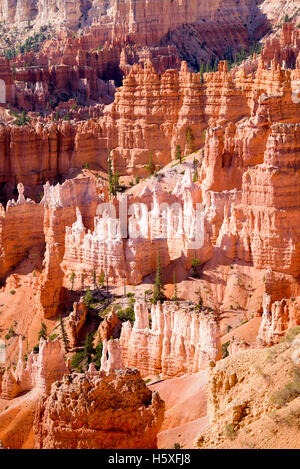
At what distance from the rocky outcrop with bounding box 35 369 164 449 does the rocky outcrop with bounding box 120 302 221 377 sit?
1305cm

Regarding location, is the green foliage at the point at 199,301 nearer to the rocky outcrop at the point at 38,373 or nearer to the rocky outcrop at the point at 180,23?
the rocky outcrop at the point at 38,373

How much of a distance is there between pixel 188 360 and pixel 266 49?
86.9 meters

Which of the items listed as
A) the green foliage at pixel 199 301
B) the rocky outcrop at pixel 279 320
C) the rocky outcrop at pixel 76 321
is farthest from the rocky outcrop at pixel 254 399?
the rocky outcrop at pixel 76 321

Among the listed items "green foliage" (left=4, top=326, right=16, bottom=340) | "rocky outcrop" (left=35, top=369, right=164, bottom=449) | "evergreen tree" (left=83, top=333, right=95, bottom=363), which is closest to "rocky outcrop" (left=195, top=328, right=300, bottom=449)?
"rocky outcrop" (left=35, top=369, right=164, bottom=449)

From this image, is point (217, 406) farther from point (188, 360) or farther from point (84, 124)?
point (84, 124)

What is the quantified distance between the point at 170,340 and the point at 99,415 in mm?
17057

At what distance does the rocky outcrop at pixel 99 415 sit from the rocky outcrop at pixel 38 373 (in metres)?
14.6

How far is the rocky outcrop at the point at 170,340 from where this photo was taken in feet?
125

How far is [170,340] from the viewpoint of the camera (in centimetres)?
4047

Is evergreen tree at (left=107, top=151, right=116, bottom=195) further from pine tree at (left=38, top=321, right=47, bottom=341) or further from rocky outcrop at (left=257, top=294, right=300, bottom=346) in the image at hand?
rocky outcrop at (left=257, top=294, right=300, bottom=346)

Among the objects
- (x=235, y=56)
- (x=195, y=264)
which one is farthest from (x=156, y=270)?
(x=235, y=56)

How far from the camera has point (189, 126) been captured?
246ft

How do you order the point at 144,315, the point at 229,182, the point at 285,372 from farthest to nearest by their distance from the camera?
the point at 229,182, the point at 144,315, the point at 285,372

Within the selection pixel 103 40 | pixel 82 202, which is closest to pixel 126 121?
pixel 82 202
